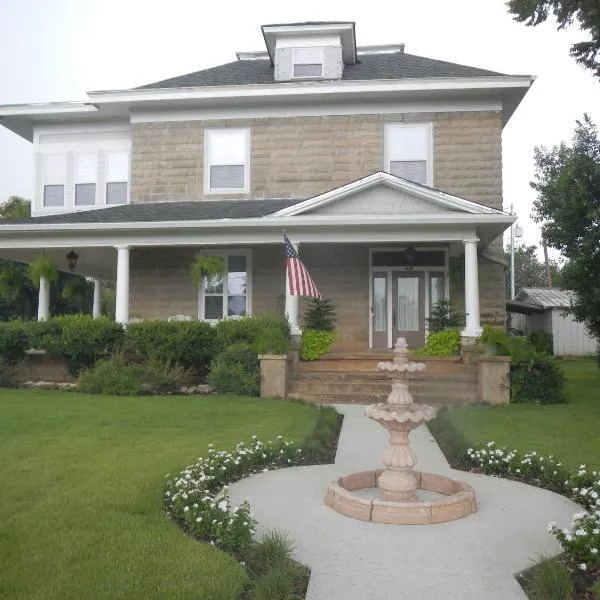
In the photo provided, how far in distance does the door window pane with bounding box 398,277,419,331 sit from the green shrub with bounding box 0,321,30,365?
9486 millimetres

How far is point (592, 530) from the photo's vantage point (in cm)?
462

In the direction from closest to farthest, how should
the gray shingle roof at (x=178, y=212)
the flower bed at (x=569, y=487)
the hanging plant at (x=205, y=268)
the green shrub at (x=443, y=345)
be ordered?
the flower bed at (x=569, y=487) → the green shrub at (x=443, y=345) → the hanging plant at (x=205, y=268) → the gray shingle roof at (x=178, y=212)

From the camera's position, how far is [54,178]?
1955 centimetres

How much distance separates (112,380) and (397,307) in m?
7.75

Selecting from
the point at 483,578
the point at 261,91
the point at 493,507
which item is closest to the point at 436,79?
the point at 261,91

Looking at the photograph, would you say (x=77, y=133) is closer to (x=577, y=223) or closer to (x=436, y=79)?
(x=436, y=79)

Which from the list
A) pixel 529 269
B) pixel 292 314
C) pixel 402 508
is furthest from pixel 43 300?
pixel 529 269

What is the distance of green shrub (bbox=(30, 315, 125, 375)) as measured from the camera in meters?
14.4

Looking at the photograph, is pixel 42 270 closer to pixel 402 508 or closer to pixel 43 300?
pixel 43 300

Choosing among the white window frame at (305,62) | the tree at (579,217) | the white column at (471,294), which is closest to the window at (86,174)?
the white window frame at (305,62)

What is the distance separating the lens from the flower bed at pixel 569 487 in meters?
4.42

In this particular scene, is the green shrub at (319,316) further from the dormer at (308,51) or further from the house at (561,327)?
the house at (561,327)

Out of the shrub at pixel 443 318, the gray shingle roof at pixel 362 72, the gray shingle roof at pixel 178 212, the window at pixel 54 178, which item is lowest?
the shrub at pixel 443 318

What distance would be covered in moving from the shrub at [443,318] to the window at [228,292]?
5.14 m
